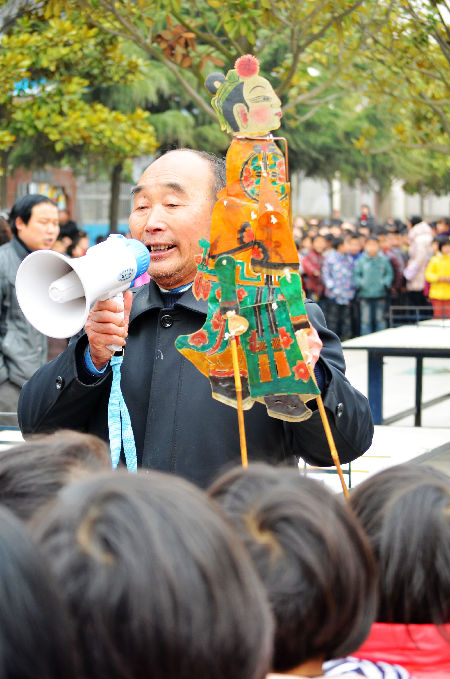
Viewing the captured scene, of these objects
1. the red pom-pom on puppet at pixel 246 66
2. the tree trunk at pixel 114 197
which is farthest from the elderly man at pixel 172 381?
the tree trunk at pixel 114 197

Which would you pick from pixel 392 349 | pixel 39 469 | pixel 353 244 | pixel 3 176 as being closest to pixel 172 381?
pixel 39 469

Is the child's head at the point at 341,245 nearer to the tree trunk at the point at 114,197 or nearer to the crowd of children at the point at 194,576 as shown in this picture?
the tree trunk at the point at 114,197

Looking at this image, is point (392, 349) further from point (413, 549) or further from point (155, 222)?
point (413, 549)

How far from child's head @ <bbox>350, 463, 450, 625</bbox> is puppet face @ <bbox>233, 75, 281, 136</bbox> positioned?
3.72 feet

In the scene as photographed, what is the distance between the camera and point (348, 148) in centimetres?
2384

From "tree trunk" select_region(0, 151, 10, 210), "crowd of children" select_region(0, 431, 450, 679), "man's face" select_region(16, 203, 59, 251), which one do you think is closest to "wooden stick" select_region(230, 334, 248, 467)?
"crowd of children" select_region(0, 431, 450, 679)

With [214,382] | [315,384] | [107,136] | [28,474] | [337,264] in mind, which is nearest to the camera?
[28,474]

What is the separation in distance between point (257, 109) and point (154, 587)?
1587 mm

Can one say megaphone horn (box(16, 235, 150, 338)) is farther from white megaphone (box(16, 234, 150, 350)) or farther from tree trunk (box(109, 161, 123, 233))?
tree trunk (box(109, 161, 123, 233))

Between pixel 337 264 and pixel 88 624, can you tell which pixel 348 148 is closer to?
pixel 337 264

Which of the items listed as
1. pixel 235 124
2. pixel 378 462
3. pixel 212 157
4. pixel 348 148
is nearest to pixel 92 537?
pixel 235 124

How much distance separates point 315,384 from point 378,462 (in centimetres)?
247

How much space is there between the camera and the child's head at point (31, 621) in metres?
1.06

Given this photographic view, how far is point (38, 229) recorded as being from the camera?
5.70m
